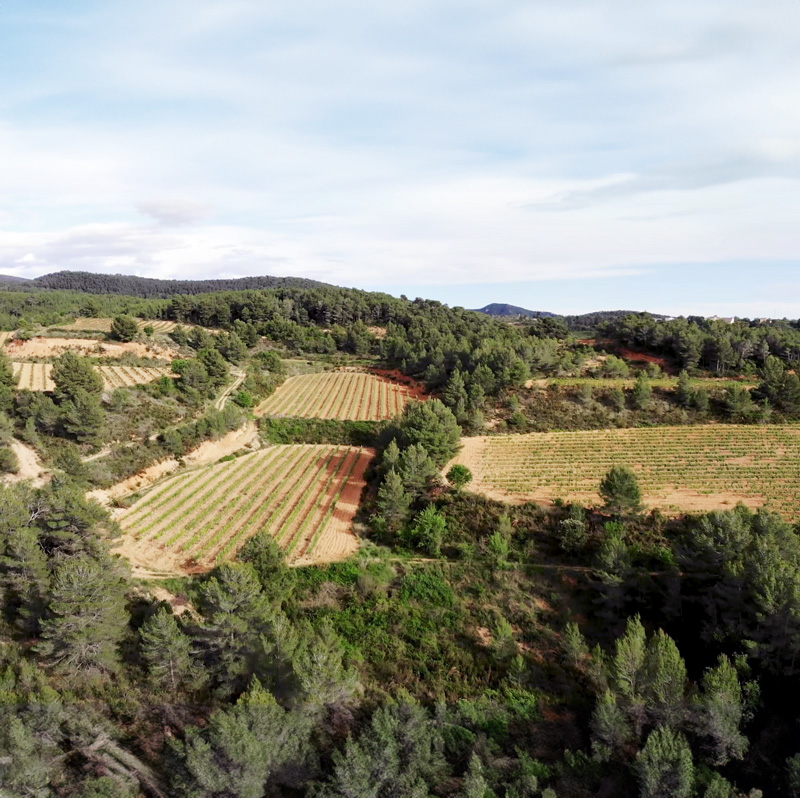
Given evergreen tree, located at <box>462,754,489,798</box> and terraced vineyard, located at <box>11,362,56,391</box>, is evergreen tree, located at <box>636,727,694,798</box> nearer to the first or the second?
evergreen tree, located at <box>462,754,489,798</box>

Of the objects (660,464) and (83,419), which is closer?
(83,419)

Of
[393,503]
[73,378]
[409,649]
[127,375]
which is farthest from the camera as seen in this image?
[127,375]

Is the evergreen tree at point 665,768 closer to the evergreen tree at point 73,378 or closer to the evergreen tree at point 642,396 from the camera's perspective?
the evergreen tree at point 642,396


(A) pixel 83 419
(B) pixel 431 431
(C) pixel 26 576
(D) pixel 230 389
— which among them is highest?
(D) pixel 230 389

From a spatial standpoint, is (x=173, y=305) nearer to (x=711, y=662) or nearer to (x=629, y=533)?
(x=629, y=533)

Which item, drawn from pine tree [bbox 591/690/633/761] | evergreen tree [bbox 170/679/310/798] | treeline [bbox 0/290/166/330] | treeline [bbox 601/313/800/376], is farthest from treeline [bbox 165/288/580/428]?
evergreen tree [bbox 170/679/310/798]

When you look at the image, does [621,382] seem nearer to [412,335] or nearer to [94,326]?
[412,335]

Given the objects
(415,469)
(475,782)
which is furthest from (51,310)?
(475,782)
